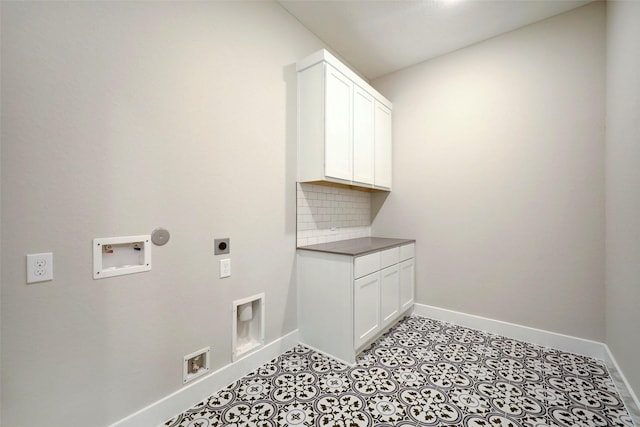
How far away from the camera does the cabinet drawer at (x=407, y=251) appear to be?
279 centimetres

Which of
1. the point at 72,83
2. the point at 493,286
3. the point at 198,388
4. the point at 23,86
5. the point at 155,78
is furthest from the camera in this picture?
the point at 493,286

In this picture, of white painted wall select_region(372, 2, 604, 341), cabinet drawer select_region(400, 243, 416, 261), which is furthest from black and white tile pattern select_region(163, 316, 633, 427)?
cabinet drawer select_region(400, 243, 416, 261)

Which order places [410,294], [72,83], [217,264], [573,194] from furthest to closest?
1. [410,294]
2. [573,194]
3. [217,264]
4. [72,83]

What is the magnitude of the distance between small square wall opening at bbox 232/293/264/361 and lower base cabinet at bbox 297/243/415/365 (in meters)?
0.43

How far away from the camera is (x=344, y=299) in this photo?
6.84ft

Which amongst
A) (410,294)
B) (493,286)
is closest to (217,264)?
(410,294)

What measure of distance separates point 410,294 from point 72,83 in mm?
3111

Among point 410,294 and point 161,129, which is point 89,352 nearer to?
point 161,129

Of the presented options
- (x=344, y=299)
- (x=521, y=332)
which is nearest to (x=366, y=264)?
(x=344, y=299)

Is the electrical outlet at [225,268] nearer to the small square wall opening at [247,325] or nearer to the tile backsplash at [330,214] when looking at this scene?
the small square wall opening at [247,325]

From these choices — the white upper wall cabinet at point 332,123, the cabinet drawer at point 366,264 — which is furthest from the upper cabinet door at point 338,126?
the cabinet drawer at point 366,264

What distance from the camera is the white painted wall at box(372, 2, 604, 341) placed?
2209 millimetres

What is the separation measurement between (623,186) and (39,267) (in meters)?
3.28

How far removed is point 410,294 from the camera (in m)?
2.95
